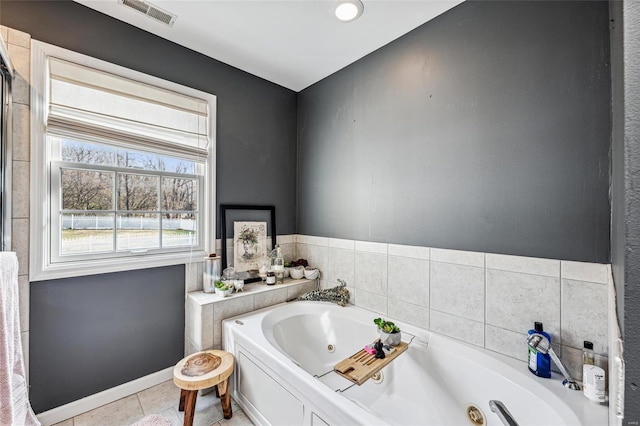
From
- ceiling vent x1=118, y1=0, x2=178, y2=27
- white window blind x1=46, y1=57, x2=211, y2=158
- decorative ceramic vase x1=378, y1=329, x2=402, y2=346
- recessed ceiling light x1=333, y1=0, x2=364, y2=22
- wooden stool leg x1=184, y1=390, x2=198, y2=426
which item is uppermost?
ceiling vent x1=118, y1=0, x2=178, y2=27

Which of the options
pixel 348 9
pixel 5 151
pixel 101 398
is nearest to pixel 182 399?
pixel 101 398

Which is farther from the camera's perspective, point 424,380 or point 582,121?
point 424,380

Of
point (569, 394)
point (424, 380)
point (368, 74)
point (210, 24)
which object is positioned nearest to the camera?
point (569, 394)

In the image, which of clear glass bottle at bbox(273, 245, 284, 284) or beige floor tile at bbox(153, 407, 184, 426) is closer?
beige floor tile at bbox(153, 407, 184, 426)

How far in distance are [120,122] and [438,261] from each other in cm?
248

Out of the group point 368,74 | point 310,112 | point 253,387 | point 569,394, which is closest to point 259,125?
point 310,112

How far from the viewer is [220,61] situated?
2.53 metres

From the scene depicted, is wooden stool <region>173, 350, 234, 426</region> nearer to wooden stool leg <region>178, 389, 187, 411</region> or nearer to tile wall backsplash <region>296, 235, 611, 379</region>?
wooden stool leg <region>178, 389, 187, 411</region>

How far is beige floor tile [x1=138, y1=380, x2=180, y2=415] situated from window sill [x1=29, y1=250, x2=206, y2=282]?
0.94 meters

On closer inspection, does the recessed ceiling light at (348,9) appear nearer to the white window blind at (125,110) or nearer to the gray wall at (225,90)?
the gray wall at (225,90)

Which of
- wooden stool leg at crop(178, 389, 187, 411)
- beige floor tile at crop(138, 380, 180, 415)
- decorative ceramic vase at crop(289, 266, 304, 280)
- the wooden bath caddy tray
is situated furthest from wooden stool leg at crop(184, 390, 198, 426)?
decorative ceramic vase at crop(289, 266, 304, 280)

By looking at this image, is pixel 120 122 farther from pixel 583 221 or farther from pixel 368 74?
pixel 583 221

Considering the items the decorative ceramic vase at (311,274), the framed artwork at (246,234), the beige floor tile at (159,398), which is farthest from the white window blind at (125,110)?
the beige floor tile at (159,398)

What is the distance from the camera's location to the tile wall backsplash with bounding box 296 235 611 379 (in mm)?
1400
